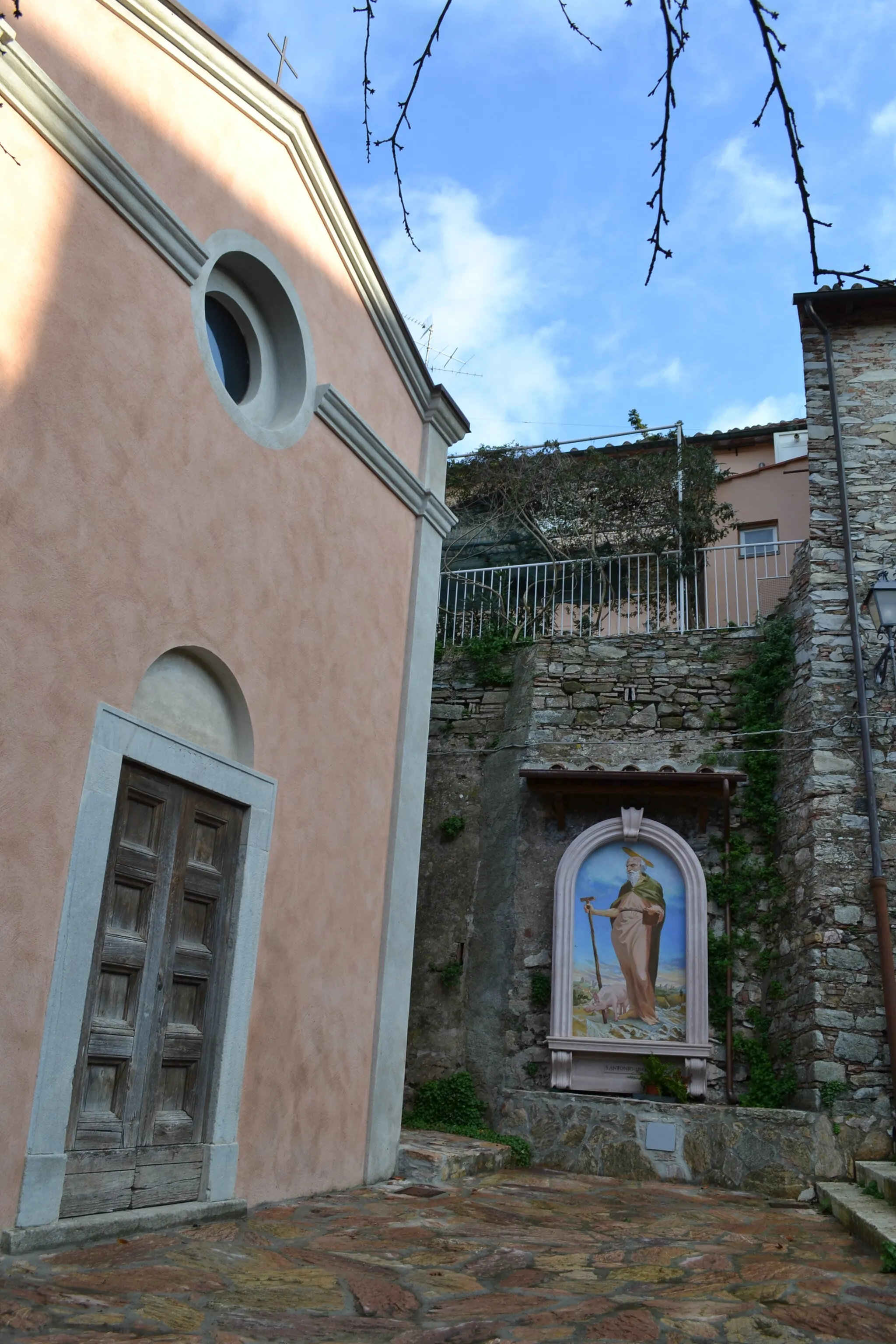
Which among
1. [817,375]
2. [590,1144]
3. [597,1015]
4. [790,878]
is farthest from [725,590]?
[590,1144]

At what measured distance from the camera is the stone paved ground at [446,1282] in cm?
319

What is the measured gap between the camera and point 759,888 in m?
8.62

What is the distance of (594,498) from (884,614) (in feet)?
19.4

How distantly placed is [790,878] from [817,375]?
4658 millimetres

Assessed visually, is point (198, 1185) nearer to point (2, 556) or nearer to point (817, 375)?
point (2, 556)

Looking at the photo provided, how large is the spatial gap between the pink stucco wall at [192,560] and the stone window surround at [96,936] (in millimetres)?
70

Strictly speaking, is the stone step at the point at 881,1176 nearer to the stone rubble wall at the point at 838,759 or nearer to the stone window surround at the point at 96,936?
the stone rubble wall at the point at 838,759

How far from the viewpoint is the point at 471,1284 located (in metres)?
3.91

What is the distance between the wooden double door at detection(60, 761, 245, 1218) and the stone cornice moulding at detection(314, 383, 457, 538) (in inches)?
94.6

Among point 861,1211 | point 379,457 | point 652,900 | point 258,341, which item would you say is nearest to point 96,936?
point 258,341

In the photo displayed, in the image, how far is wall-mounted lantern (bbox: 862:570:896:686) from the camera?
802 cm

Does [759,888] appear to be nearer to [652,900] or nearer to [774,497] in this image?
[652,900]

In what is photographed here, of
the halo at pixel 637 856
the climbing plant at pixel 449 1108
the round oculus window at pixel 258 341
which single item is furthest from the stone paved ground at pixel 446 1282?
the round oculus window at pixel 258 341

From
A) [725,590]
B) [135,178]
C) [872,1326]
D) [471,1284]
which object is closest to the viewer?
[872,1326]
